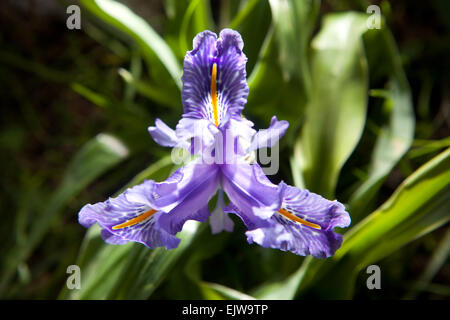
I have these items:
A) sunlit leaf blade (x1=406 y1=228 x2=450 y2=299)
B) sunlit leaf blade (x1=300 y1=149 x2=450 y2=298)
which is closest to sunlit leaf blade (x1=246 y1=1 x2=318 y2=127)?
sunlit leaf blade (x1=300 y1=149 x2=450 y2=298)

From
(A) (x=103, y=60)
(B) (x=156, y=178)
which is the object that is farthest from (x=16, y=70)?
(B) (x=156, y=178)

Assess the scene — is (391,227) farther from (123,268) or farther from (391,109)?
(123,268)

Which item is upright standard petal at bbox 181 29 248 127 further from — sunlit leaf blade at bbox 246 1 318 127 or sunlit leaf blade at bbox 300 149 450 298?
sunlit leaf blade at bbox 300 149 450 298

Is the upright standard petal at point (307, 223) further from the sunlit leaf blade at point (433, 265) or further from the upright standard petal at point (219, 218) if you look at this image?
the sunlit leaf blade at point (433, 265)

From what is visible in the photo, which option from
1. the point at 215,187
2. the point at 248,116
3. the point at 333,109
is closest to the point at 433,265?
the point at 333,109

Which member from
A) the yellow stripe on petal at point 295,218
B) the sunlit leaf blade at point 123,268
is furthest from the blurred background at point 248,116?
the yellow stripe on petal at point 295,218
